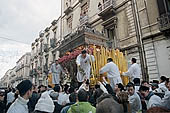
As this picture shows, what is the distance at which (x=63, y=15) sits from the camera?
2103 cm

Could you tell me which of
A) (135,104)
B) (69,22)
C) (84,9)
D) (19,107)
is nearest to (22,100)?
(19,107)

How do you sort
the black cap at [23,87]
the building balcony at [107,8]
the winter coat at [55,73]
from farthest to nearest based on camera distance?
1. the building balcony at [107,8]
2. the winter coat at [55,73]
3. the black cap at [23,87]

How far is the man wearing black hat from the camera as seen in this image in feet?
6.75

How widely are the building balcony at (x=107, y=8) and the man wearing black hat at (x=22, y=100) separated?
38.3ft

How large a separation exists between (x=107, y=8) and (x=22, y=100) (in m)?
12.0

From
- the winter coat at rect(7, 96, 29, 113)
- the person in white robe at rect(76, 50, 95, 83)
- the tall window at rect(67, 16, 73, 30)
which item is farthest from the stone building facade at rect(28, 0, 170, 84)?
the winter coat at rect(7, 96, 29, 113)

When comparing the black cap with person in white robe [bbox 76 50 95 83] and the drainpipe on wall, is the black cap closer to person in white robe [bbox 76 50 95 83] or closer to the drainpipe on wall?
person in white robe [bbox 76 50 95 83]

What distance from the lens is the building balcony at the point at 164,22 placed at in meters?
8.37

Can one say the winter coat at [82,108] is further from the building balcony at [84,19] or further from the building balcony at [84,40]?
the building balcony at [84,19]

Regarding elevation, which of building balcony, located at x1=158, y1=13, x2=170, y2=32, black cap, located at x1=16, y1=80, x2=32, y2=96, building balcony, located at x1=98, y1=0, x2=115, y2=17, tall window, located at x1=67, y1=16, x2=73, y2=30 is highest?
tall window, located at x1=67, y1=16, x2=73, y2=30

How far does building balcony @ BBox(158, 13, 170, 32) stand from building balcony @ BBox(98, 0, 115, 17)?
4553mm

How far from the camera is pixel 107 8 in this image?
41.3 ft

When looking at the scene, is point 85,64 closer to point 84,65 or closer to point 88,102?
point 84,65

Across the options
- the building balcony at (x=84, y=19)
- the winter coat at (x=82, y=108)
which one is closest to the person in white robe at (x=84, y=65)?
the winter coat at (x=82, y=108)
